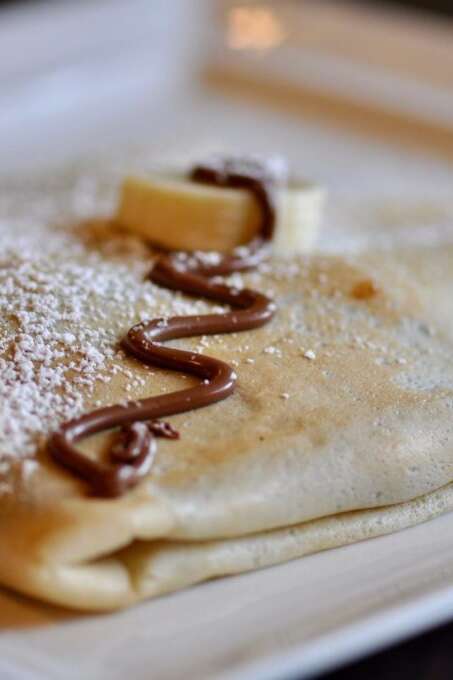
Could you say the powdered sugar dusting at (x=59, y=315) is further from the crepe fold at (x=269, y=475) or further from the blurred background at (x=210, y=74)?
the blurred background at (x=210, y=74)

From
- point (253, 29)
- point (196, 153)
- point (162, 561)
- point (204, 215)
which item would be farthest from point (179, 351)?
point (253, 29)

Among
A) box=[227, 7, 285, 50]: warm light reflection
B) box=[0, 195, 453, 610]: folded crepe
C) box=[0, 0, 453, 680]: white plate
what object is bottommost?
box=[0, 0, 453, 680]: white plate

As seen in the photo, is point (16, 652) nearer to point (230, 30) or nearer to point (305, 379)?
point (305, 379)

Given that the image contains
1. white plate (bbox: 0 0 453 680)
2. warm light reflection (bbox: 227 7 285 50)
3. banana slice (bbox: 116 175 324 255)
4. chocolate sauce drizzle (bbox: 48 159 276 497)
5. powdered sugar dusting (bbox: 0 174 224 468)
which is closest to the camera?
white plate (bbox: 0 0 453 680)

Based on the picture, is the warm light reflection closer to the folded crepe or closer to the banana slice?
the banana slice

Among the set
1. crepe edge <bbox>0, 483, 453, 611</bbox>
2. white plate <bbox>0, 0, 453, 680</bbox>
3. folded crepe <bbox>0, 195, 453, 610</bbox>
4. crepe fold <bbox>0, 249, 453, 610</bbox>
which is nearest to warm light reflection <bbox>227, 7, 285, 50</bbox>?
white plate <bbox>0, 0, 453, 680</bbox>

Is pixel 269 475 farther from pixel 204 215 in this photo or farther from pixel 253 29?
pixel 253 29

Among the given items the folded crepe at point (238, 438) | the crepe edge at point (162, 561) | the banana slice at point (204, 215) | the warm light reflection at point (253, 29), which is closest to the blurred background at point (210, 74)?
the warm light reflection at point (253, 29)
